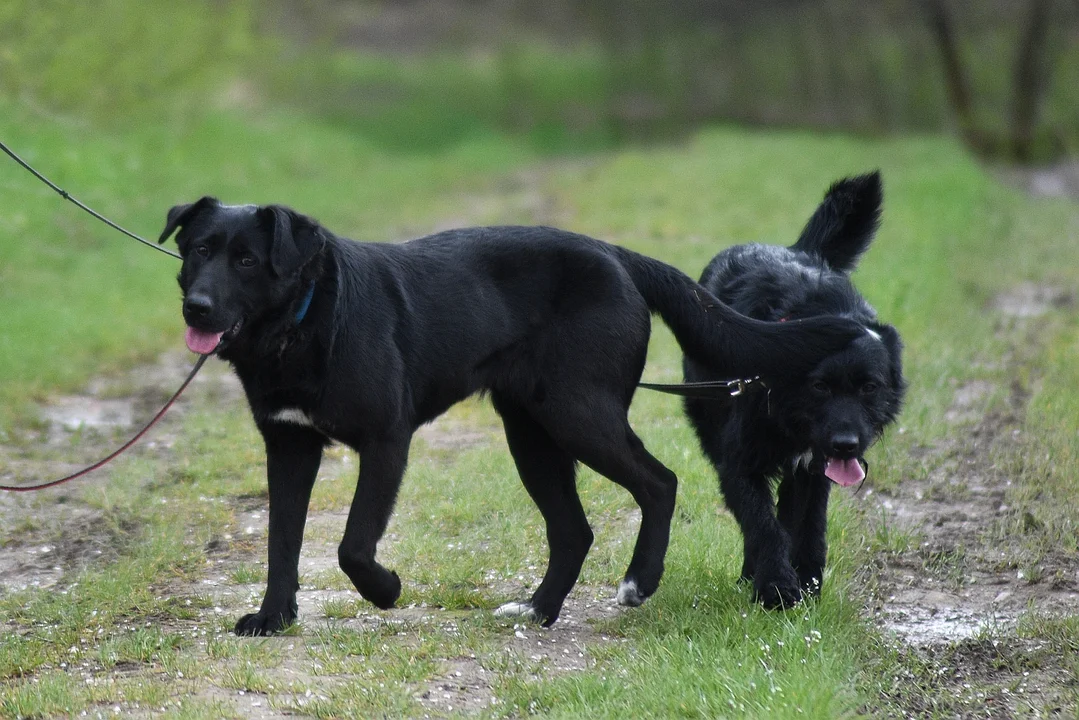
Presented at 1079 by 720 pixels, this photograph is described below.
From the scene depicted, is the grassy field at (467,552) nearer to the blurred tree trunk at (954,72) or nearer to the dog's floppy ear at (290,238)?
the dog's floppy ear at (290,238)

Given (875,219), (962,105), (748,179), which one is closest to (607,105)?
(962,105)

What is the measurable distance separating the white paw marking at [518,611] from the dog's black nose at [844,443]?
126 cm

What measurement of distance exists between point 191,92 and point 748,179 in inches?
341

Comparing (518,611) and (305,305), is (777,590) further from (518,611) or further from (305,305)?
(305,305)

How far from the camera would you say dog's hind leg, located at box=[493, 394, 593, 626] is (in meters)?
4.80

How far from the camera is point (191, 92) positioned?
1952 centimetres

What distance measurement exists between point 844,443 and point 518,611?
52.8 inches

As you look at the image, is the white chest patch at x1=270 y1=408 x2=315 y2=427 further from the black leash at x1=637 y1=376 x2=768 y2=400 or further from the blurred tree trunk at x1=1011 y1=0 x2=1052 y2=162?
the blurred tree trunk at x1=1011 y1=0 x2=1052 y2=162

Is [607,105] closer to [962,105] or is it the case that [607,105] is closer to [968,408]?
[962,105]

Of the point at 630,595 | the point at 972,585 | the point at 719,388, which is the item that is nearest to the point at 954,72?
the point at 972,585

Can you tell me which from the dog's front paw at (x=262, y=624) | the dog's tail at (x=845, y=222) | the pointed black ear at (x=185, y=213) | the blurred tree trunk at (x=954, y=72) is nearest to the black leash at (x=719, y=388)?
the dog's tail at (x=845, y=222)

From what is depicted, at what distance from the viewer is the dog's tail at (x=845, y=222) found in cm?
570

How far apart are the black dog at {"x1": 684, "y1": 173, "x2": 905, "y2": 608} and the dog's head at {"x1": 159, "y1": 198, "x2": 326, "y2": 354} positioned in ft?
5.29

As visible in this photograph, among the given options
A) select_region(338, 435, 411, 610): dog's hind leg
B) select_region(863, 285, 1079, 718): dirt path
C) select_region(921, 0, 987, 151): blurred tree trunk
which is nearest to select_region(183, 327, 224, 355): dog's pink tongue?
select_region(338, 435, 411, 610): dog's hind leg
